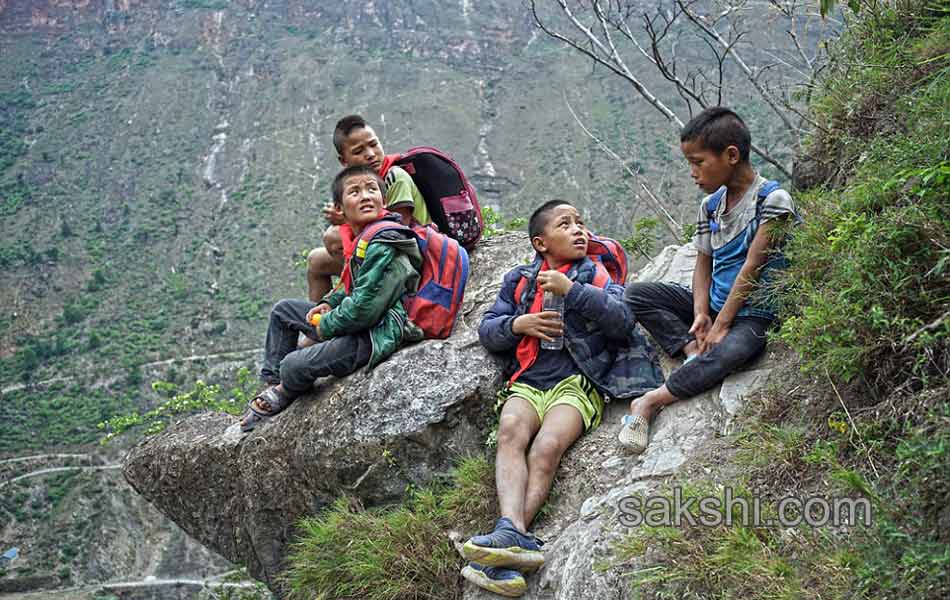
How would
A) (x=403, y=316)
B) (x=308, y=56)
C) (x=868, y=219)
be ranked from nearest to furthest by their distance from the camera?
(x=868, y=219) < (x=403, y=316) < (x=308, y=56)

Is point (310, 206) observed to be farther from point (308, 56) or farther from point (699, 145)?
point (699, 145)

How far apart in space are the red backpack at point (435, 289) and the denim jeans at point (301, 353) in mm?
357

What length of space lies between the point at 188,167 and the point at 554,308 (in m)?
52.6

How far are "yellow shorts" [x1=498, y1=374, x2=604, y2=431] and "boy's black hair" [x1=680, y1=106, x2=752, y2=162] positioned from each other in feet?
4.20

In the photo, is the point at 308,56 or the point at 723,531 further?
the point at 308,56

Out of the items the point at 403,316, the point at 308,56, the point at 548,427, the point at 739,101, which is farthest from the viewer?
the point at 308,56

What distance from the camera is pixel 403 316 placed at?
4.54 m

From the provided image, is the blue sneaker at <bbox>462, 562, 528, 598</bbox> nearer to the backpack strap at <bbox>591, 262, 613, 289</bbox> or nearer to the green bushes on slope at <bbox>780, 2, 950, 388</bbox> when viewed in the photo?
the green bushes on slope at <bbox>780, 2, 950, 388</bbox>

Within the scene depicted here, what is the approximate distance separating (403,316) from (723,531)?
243 centimetres

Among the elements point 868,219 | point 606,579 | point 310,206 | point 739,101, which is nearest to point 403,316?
point 606,579

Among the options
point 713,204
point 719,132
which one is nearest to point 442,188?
point 713,204

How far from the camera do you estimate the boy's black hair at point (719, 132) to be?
357 centimetres

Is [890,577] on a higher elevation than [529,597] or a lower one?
higher

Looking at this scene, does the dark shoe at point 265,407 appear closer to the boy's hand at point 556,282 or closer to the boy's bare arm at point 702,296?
the boy's hand at point 556,282
